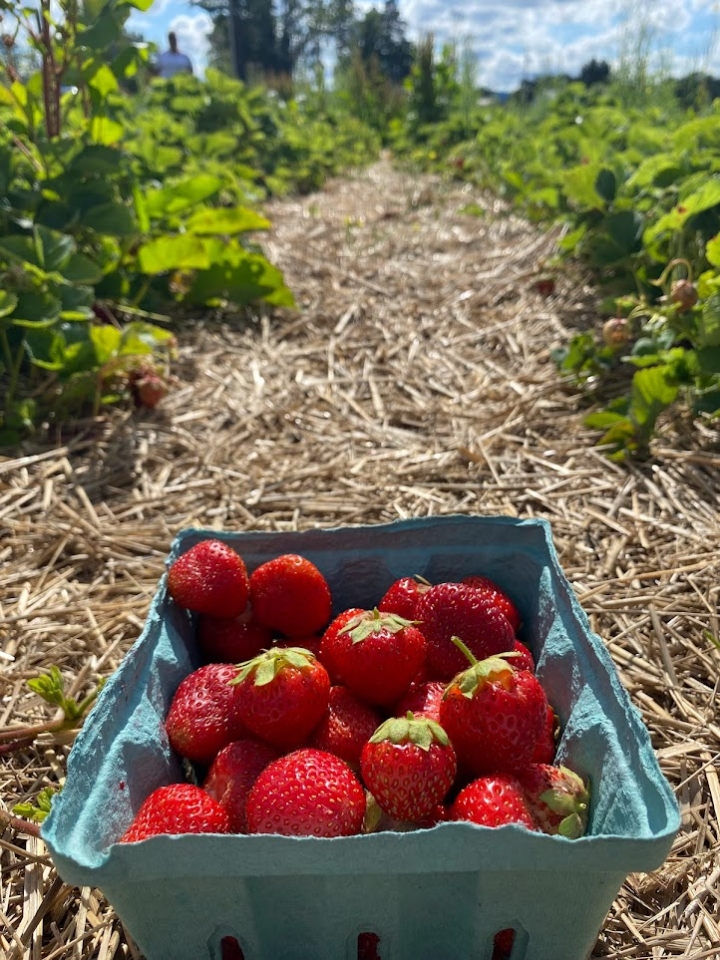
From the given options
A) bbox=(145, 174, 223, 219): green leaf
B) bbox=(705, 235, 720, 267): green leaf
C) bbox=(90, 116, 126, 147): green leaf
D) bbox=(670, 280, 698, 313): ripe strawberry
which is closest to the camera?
bbox=(705, 235, 720, 267): green leaf

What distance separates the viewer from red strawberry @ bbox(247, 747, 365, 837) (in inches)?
37.4

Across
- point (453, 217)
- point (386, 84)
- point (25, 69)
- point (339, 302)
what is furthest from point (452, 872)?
point (386, 84)

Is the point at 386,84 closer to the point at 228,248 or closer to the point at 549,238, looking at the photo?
the point at 549,238

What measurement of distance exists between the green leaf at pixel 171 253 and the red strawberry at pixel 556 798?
269 cm

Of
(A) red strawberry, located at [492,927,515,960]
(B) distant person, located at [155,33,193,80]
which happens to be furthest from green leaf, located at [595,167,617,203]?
(B) distant person, located at [155,33,193,80]

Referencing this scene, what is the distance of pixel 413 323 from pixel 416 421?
106 centimetres

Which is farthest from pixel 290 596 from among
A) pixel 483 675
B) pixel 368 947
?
pixel 368 947

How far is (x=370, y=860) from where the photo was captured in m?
0.89

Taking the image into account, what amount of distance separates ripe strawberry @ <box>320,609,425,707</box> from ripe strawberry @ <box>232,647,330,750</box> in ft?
0.22

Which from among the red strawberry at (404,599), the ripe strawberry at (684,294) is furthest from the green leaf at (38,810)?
the ripe strawberry at (684,294)

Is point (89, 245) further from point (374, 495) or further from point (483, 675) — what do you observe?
point (483, 675)

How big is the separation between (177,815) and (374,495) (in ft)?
4.41

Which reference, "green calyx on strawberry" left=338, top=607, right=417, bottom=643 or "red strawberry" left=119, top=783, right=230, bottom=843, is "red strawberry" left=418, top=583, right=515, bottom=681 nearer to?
"green calyx on strawberry" left=338, top=607, right=417, bottom=643

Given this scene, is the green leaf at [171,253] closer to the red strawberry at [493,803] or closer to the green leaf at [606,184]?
the green leaf at [606,184]
